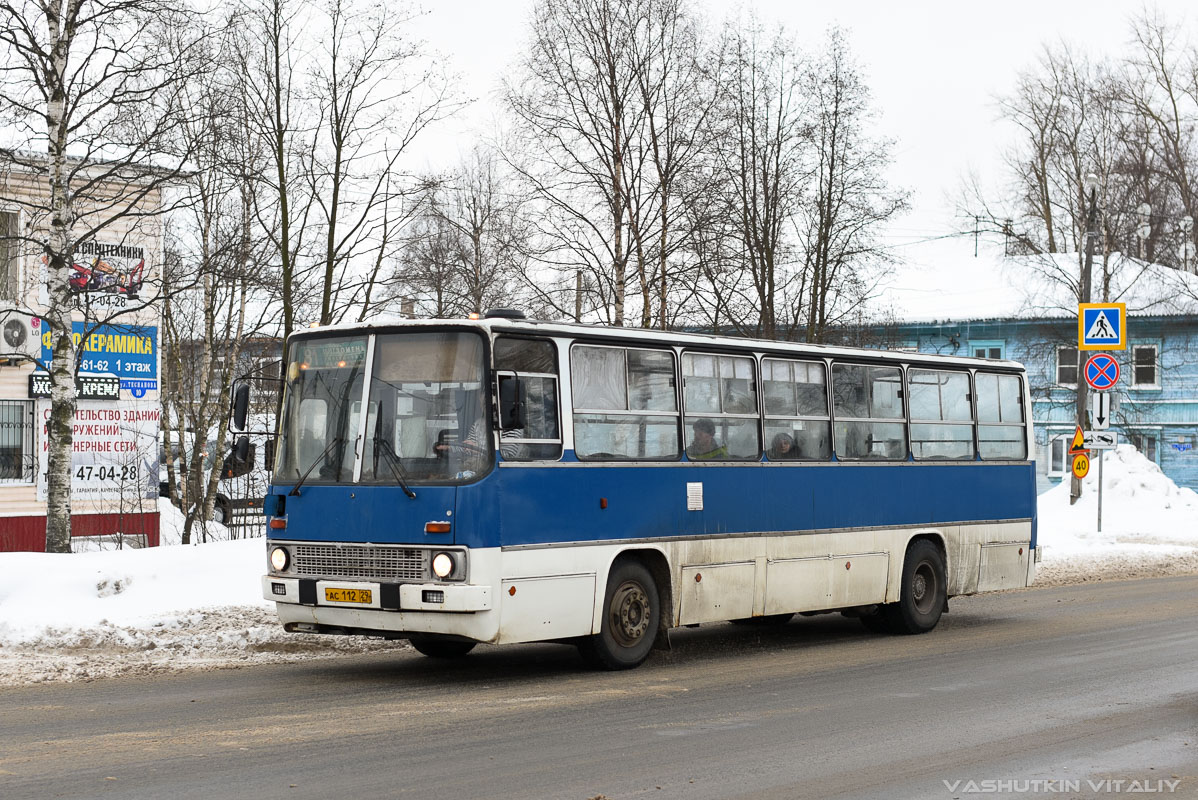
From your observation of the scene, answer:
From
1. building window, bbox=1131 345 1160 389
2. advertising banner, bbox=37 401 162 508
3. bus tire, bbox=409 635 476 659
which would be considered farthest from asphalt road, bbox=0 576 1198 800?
building window, bbox=1131 345 1160 389

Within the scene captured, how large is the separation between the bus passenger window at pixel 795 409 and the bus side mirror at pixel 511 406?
3.46 metres

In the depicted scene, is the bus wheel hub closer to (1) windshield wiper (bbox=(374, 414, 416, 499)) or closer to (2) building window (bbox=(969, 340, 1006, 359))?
Result: (1) windshield wiper (bbox=(374, 414, 416, 499))

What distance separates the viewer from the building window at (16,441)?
87.0 ft

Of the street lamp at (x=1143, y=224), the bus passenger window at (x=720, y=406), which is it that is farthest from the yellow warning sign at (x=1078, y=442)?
the street lamp at (x=1143, y=224)

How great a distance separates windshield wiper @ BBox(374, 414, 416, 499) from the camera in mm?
10977

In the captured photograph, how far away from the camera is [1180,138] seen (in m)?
58.9

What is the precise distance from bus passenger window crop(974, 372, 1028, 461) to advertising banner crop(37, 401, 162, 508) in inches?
648

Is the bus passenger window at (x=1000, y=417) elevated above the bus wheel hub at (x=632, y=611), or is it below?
above

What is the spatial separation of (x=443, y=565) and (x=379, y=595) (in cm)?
60

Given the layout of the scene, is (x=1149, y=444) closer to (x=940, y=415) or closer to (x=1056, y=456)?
(x=1056, y=456)

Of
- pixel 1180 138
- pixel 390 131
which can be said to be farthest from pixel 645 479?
pixel 1180 138

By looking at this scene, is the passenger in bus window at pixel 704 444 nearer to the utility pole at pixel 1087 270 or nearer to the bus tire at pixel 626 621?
the bus tire at pixel 626 621

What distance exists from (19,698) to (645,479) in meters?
5.10

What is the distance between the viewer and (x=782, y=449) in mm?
13664
